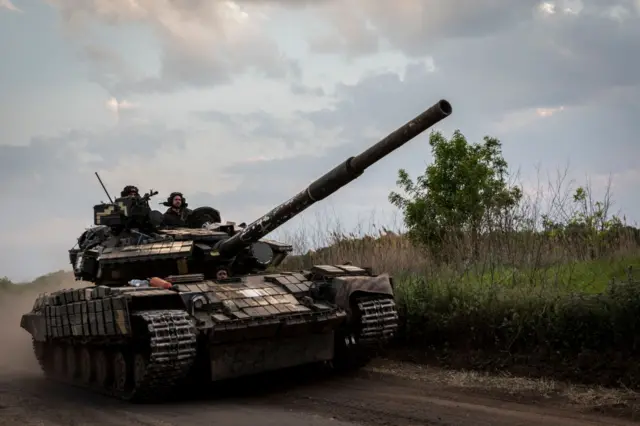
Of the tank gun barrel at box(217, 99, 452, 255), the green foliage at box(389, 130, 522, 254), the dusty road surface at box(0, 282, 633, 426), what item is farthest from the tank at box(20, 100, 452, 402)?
the green foliage at box(389, 130, 522, 254)

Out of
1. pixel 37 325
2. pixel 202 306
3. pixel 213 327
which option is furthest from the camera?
pixel 37 325

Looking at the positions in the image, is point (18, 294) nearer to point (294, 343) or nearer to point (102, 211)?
point (102, 211)

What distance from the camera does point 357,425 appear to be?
7.18 meters

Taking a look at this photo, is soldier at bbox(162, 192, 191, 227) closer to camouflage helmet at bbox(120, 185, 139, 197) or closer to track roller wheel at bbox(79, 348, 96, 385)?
camouflage helmet at bbox(120, 185, 139, 197)

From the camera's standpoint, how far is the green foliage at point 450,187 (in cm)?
1673

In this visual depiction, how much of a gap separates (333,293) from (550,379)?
304 centimetres

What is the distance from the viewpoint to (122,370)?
9695 mm

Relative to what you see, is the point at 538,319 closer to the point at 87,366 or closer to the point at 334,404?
the point at 334,404

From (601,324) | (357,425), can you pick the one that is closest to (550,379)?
(601,324)

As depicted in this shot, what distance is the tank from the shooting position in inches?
345

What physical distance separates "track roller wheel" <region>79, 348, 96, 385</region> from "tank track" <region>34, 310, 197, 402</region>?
0.05 ft

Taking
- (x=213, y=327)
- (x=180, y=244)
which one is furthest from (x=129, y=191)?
(x=213, y=327)

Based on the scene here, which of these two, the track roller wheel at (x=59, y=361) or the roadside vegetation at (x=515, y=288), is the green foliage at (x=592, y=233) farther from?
the track roller wheel at (x=59, y=361)

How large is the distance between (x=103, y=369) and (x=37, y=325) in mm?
1849
